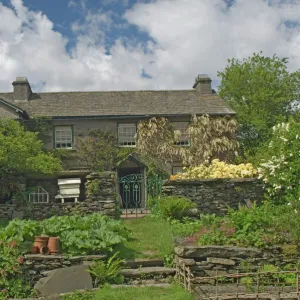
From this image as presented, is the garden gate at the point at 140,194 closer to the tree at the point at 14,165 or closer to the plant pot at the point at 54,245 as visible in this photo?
the tree at the point at 14,165

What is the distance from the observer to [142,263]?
33.6 feet

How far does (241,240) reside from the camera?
10.5 m

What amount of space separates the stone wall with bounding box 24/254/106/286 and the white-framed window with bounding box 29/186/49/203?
779cm

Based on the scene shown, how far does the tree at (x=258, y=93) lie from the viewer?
29.6 m

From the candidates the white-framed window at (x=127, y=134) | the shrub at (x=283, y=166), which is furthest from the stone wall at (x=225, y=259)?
the white-framed window at (x=127, y=134)

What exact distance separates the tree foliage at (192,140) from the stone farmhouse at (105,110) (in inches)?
17.3

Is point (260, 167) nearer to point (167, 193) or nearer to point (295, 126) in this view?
point (295, 126)

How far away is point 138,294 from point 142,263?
1749mm

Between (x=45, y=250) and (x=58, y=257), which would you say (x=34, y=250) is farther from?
(x=58, y=257)

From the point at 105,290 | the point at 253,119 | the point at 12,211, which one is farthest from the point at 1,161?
the point at 253,119

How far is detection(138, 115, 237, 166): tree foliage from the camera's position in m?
24.1

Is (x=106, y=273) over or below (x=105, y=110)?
below

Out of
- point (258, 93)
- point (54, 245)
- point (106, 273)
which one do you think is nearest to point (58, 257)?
point (54, 245)

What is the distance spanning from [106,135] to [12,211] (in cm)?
972
